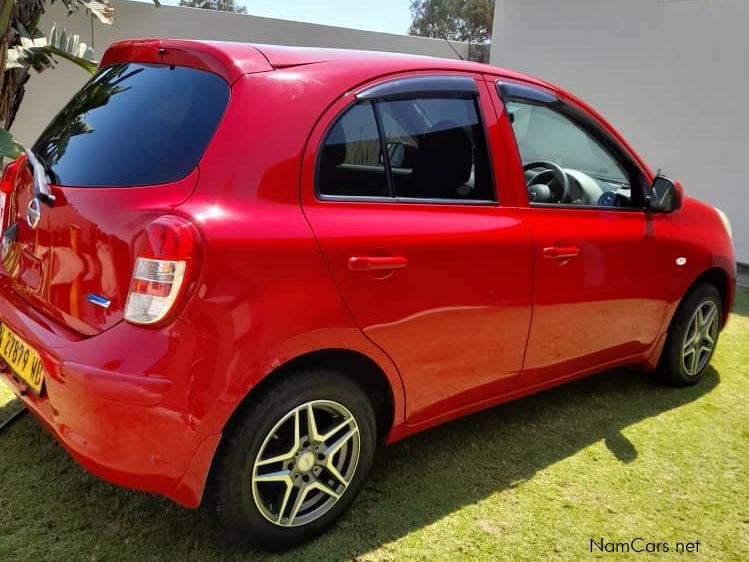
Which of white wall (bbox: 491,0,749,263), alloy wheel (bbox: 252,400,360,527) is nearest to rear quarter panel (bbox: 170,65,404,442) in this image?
alloy wheel (bbox: 252,400,360,527)

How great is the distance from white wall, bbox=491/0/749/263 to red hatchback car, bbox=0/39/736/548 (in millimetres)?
4985

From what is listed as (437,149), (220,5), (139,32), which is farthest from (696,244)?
(220,5)

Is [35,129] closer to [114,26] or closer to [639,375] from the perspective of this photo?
[114,26]

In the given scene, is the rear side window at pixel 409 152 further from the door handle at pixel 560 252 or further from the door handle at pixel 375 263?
the door handle at pixel 560 252

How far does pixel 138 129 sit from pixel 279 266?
0.69 meters

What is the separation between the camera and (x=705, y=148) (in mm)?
7316

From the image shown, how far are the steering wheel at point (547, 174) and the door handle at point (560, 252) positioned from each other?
259 millimetres

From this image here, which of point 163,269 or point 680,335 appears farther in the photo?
point 680,335

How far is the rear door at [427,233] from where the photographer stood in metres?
2.24

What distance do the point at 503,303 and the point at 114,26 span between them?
7084 mm

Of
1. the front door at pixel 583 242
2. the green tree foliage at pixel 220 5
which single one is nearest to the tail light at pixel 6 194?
the front door at pixel 583 242

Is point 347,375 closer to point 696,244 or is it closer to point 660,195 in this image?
point 660,195

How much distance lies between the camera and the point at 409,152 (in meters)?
2.49

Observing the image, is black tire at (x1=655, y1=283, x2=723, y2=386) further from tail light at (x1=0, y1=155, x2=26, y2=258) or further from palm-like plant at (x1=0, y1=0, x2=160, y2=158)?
palm-like plant at (x1=0, y1=0, x2=160, y2=158)
